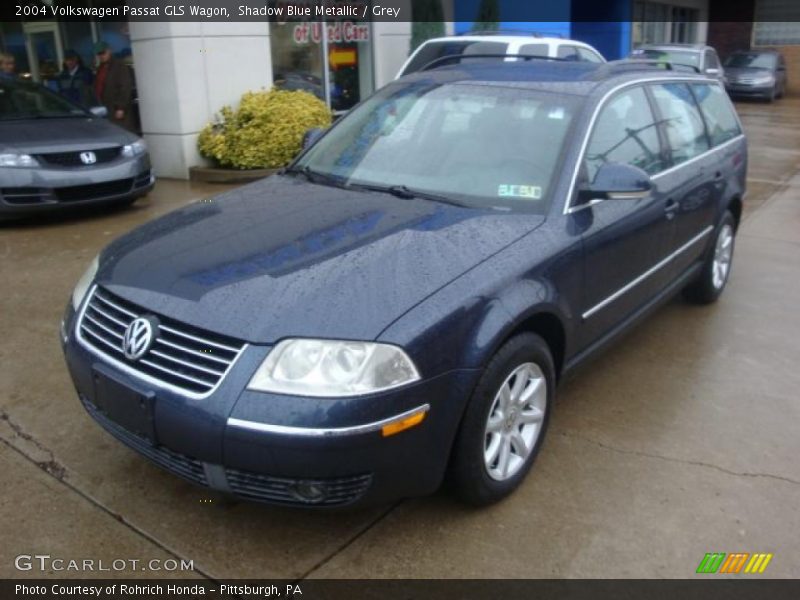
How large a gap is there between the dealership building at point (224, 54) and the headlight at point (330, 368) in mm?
7516

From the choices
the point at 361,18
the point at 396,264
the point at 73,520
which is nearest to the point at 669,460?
the point at 396,264

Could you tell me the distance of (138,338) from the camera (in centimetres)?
265

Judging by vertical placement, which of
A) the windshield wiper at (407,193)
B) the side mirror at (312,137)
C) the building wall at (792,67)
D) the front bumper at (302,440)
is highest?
the side mirror at (312,137)

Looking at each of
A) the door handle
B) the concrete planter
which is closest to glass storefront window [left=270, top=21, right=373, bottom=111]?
the concrete planter

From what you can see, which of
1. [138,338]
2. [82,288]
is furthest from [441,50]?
[138,338]

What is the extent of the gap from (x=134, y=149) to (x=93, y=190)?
663mm

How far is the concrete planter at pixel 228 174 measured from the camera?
9.03 meters

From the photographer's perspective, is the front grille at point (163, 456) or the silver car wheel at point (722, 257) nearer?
the front grille at point (163, 456)

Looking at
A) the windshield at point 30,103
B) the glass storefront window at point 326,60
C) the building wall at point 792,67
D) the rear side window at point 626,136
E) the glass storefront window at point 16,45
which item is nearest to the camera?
the rear side window at point 626,136

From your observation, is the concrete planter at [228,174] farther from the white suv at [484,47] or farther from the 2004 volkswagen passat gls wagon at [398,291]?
the 2004 volkswagen passat gls wagon at [398,291]

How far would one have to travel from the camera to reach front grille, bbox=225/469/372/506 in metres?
2.49

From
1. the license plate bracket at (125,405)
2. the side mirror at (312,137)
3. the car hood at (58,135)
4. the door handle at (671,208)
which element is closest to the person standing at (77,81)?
the car hood at (58,135)

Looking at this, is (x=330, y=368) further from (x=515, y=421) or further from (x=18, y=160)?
(x=18, y=160)

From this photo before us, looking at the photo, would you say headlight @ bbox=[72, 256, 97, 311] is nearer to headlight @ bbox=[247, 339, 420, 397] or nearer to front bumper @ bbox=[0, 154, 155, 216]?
headlight @ bbox=[247, 339, 420, 397]
